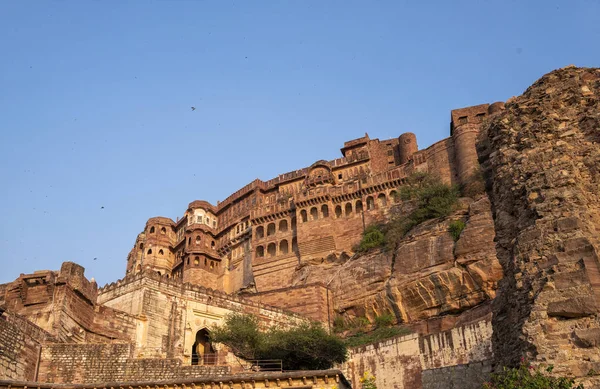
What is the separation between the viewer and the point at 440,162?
46.5 metres

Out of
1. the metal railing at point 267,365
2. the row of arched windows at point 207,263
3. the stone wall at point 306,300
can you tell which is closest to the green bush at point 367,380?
the metal railing at point 267,365

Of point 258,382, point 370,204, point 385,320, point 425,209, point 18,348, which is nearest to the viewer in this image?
point 258,382

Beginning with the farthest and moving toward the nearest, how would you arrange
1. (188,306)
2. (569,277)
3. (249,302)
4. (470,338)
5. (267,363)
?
(249,302) < (188,306) < (267,363) < (470,338) < (569,277)

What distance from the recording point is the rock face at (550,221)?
7.71 metres

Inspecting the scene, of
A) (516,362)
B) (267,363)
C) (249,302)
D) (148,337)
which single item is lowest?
(516,362)

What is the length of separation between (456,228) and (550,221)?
26.4 meters

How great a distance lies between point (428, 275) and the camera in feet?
107

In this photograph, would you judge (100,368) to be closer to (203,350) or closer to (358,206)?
(203,350)

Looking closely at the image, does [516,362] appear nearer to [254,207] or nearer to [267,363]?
[267,363]

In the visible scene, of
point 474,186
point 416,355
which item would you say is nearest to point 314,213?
point 474,186

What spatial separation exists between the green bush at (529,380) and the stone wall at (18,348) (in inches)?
613

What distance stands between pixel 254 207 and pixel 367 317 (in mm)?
22386

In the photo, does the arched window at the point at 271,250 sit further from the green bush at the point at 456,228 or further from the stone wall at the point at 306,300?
the green bush at the point at 456,228

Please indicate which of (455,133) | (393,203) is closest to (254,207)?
(393,203)
